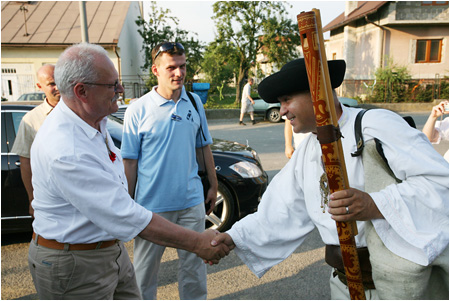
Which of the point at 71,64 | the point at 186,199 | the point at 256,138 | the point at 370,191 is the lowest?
the point at 256,138

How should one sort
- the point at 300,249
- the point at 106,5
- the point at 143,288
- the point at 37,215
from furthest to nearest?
the point at 106,5, the point at 300,249, the point at 143,288, the point at 37,215

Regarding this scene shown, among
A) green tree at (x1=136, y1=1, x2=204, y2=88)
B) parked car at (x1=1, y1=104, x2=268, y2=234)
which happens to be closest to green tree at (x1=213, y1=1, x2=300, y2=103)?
green tree at (x1=136, y1=1, x2=204, y2=88)

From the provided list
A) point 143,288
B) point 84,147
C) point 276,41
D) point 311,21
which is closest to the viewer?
point 311,21

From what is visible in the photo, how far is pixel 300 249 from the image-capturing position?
419 cm

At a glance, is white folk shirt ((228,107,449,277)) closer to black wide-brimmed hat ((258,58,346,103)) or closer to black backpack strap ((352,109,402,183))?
black backpack strap ((352,109,402,183))

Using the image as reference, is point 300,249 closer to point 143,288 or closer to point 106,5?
point 143,288

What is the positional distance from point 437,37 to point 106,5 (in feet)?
67.4

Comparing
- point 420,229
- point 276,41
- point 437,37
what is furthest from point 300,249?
point 437,37

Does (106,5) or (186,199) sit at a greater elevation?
(106,5)

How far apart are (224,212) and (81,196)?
2931 millimetres

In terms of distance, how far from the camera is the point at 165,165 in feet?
9.61

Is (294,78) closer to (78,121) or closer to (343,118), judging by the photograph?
(343,118)

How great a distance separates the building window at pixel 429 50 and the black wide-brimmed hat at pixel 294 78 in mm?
24294

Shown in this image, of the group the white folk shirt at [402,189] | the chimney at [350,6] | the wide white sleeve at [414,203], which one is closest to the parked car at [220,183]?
the white folk shirt at [402,189]
